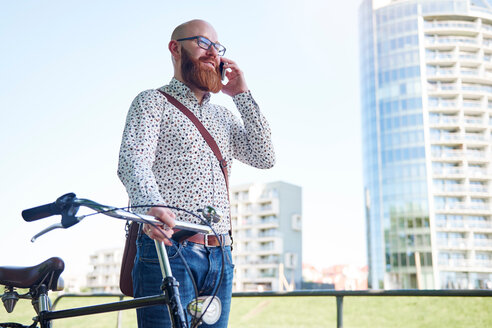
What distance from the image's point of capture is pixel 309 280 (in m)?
62.6

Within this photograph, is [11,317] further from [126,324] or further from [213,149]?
[126,324]

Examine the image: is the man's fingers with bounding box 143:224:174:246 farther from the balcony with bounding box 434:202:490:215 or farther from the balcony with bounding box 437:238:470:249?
the balcony with bounding box 434:202:490:215

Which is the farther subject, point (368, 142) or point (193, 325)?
point (368, 142)

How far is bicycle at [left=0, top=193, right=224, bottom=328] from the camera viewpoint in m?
1.18

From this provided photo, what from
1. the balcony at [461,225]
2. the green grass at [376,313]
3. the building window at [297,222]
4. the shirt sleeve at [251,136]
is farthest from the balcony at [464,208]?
the shirt sleeve at [251,136]

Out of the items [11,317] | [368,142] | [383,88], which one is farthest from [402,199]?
[11,317]

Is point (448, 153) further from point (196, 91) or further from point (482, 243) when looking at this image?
point (196, 91)

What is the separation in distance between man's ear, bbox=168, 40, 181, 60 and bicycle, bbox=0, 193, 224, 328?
2.15ft

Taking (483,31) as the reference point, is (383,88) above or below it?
below

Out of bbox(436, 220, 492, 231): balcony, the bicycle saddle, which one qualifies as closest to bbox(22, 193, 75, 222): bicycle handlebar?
the bicycle saddle

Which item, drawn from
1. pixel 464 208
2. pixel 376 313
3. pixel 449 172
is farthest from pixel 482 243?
pixel 376 313

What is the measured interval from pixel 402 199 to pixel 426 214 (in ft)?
8.22

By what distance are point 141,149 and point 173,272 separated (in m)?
0.37

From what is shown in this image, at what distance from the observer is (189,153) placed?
66.7 inches
